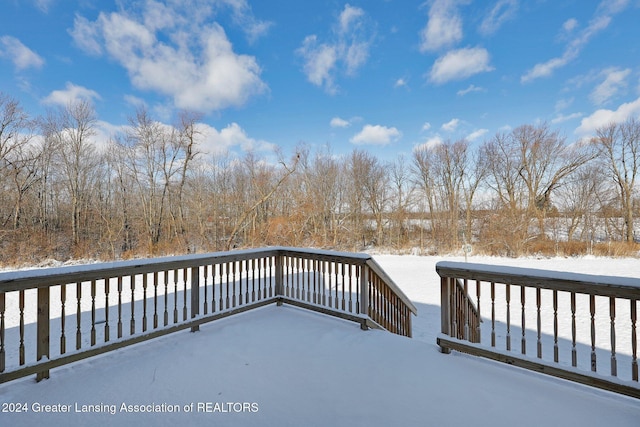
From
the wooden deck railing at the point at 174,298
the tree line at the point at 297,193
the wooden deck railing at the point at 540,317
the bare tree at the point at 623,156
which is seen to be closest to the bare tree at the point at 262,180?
the tree line at the point at 297,193

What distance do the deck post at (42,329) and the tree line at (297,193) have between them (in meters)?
12.7

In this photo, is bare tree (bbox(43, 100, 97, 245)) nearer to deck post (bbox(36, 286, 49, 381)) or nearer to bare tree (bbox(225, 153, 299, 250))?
bare tree (bbox(225, 153, 299, 250))

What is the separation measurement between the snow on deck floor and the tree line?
12699 millimetres

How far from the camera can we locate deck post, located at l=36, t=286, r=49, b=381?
2.10 m

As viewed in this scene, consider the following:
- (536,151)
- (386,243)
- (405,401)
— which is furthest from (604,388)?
(536,151)

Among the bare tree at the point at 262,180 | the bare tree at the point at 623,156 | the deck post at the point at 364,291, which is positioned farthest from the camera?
the bare tree at the point at 262,180

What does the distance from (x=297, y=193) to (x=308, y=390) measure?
52.5 ft

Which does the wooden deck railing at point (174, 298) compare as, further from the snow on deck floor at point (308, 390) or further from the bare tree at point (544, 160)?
the bare tree at point (544, 160)

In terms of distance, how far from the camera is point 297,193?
17.7 m

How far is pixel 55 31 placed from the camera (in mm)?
8977

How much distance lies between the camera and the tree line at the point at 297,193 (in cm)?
1403

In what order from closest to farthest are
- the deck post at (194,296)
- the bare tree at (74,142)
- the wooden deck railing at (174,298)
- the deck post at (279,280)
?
the wooden deck railing at (174,298) < the deck post at (194,296) < the deck post at (279,280) < the bare tree at (74,142)

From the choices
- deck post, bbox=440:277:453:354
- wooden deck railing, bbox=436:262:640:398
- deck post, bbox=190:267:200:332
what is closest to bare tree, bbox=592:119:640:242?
wooden deck railing, bbox=436:262:640:398

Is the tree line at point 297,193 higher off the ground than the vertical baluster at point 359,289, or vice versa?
the tree line at point 297,193
